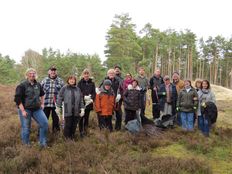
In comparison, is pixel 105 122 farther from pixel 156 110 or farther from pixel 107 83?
pixel 156 110

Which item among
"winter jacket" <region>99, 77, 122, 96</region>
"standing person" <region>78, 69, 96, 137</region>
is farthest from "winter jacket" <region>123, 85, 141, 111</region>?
"standing person" <region>78, 69, 96, 137</region>

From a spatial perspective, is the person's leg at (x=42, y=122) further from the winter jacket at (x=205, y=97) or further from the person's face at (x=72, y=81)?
the winter jacket at (x=205, y=97)

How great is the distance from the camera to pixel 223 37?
2667 inches

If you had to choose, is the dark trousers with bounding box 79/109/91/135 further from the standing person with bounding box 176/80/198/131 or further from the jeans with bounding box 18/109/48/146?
the standing person with bounding box 176/80/198/131

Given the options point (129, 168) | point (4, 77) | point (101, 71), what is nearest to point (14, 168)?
point (129, 168)

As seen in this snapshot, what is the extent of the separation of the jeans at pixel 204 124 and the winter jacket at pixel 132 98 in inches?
88.2

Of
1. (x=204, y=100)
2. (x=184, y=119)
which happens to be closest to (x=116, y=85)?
(x=184, y=119)

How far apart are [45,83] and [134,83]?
8.52 feet

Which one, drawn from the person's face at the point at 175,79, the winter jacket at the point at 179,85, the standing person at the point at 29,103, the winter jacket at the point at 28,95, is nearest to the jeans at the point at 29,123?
the standing person at the point at 29,103

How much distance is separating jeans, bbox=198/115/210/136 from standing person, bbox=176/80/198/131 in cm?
27

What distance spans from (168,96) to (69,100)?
381 cm

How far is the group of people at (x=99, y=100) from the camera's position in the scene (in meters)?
7.24

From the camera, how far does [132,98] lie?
8.99m

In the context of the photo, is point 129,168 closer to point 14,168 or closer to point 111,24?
point 14,168
